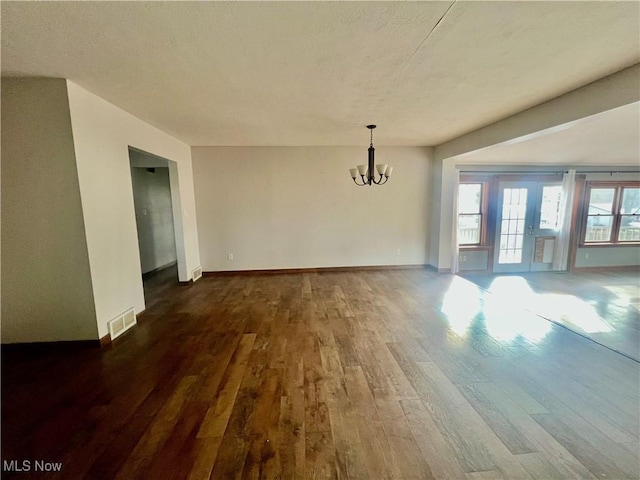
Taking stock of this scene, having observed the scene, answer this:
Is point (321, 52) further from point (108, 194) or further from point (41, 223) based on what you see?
point (41, 223)

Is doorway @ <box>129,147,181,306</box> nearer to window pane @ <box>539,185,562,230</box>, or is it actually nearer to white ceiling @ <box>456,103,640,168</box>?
white ceiling @ <box>456,103,640,168</box>

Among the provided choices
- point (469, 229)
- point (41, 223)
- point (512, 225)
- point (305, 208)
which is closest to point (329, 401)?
point (41, 223)

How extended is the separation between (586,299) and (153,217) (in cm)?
835

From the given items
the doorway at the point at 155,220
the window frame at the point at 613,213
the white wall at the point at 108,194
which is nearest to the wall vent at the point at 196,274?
the doorway at the point at 155,220

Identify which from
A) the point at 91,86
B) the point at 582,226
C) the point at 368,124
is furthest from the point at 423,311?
the point at 582,226

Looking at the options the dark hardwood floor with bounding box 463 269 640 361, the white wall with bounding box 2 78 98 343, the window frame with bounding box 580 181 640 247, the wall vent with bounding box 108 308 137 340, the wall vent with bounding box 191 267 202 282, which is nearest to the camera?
the white wall with bounding box 2 78 98 343

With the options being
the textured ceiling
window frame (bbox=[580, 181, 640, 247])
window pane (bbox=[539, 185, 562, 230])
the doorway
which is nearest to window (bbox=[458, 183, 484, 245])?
window pane (bbox=[539, 185, 562, 230])

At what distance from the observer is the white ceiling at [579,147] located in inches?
153

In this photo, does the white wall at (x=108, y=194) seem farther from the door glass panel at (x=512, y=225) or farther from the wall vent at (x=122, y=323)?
the door glass panel at (x=512, y=225)

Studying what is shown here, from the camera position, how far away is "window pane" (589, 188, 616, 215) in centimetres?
→ 617

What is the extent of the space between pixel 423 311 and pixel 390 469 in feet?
7.70

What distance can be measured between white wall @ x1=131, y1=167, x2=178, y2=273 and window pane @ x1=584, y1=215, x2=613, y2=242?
31.3 feet

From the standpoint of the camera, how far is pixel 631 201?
6.24 meters

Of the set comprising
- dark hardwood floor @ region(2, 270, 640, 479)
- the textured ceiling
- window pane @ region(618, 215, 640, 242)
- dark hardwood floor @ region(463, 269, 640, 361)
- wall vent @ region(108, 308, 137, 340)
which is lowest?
dark hardwood floor @ region(463, 269, 640, 361)
